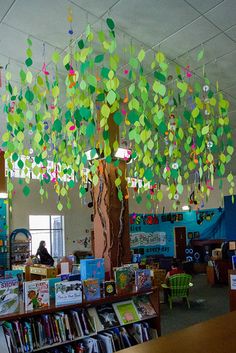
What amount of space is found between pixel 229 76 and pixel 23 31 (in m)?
3.25

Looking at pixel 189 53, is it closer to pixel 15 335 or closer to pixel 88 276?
pixel 88 276

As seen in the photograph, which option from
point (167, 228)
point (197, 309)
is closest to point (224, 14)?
point (197, 309)

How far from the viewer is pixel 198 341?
6.06 ft

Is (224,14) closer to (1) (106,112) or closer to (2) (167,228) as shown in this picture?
(1) (106,112)

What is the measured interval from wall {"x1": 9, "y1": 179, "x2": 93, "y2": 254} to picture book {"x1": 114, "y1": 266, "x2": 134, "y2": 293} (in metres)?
8.50

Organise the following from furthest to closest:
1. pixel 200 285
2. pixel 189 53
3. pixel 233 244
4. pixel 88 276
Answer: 1. pixel 200 285
2. pixel 233 244
3. pixel 189 53
4. pixel 88 276

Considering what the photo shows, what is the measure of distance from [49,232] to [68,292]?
9.86 m

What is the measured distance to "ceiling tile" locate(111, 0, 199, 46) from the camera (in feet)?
11.8

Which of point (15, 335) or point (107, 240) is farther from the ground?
point (107, 240)

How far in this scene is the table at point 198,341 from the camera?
1738 millimetres

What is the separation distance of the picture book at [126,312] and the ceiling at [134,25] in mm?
3205

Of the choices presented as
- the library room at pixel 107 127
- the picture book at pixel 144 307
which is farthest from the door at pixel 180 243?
the picture book at pixel 144 307

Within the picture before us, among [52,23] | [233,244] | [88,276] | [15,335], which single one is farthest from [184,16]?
[233,244]

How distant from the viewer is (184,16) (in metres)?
3.84
